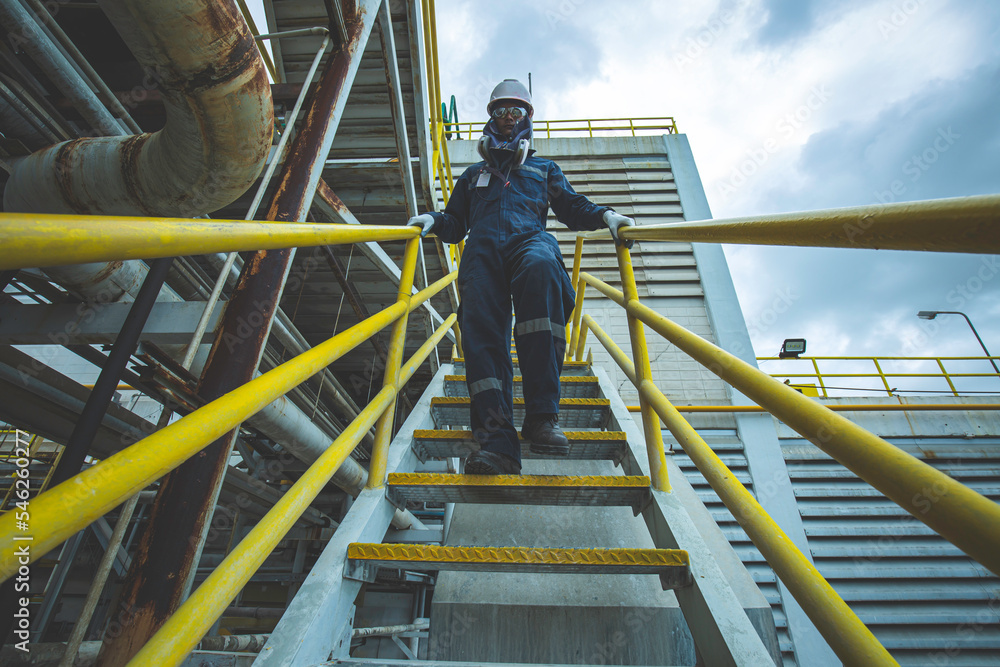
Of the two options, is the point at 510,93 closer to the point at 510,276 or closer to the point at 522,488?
the point at 510,276

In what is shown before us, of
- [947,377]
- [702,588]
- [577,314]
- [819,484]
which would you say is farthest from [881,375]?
[702,588]

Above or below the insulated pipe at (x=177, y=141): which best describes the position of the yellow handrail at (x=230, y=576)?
below

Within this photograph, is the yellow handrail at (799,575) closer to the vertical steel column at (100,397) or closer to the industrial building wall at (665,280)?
the vertical steel column at (100,397)

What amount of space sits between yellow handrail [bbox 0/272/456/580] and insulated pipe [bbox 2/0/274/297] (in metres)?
0.88

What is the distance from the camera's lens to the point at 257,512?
591cm

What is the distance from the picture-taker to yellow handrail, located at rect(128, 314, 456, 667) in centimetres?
67

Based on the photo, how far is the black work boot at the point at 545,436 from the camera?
1.69m

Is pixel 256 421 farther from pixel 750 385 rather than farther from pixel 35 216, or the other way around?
pixel 750 385

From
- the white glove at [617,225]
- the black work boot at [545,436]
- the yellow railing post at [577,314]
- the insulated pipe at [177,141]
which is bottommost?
the black work boot at [545,436]

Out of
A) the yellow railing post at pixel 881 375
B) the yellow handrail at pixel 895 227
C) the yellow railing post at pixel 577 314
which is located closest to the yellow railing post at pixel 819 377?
the yellow railing post at pixel 881 375

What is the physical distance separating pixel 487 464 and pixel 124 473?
112cm

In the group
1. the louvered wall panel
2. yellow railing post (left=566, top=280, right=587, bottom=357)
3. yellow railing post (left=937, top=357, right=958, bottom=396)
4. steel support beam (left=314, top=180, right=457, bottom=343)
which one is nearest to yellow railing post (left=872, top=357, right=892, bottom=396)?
yellow railing post (left=937, top=357, right=958, bottom=396)

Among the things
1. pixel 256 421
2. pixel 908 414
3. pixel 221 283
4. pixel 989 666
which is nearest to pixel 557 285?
pixel 221 283

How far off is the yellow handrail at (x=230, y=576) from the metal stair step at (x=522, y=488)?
0.34 metres
